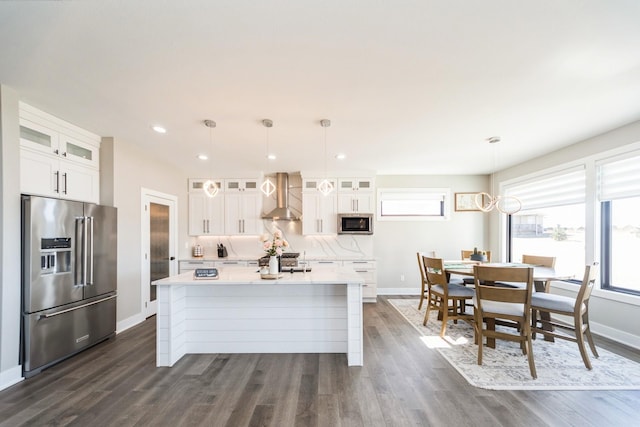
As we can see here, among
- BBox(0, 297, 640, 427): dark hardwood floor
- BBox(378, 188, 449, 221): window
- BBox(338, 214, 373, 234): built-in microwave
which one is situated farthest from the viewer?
BBox(378, 188, 449, 221): window

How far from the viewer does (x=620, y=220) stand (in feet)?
11.5

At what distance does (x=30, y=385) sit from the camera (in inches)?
95.8

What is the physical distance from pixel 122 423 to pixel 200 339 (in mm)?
1136

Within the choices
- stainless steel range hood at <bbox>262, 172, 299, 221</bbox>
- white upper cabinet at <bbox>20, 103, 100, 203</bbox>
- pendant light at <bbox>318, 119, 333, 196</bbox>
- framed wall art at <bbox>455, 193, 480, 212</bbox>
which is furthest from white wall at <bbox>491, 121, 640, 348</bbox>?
white upper cabinet at <bbox>20, 103, 100, 203</bbox>

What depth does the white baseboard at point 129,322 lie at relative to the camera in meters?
3.70

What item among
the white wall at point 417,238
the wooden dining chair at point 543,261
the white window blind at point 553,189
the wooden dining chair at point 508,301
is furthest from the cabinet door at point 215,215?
the white window blind at point 553,189

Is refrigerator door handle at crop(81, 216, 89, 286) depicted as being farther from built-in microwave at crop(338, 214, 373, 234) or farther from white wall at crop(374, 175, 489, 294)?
white wall at crop(374, 175, 489, 294)

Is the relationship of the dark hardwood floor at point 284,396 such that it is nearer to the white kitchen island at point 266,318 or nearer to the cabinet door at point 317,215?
the white kitchen island at point 266,318

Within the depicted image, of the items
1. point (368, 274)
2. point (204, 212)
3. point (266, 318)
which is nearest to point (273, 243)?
point (266, 318)

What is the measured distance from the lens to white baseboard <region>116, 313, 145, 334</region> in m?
3.70

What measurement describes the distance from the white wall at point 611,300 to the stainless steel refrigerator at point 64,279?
632 cm

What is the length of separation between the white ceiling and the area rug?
2.63 meters

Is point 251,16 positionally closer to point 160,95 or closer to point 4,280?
point 160,95

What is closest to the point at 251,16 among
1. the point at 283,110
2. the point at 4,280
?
the point at 283,110
